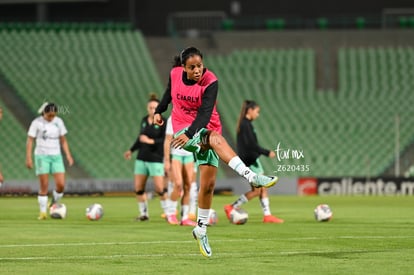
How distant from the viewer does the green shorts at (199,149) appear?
1149cm

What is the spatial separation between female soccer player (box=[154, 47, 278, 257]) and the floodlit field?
27.0 inches

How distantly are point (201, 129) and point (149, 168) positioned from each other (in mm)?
8016

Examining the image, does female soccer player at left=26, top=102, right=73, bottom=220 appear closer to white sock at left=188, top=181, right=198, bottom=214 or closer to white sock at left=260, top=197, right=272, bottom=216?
white sock at left=188, top=181, right=198, bottom=214

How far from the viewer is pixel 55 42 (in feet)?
136

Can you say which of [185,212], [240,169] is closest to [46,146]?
[185,212]

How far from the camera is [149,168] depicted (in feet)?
63.6

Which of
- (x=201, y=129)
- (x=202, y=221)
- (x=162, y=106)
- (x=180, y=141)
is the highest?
(x=162, y=106)

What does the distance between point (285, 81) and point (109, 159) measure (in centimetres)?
877

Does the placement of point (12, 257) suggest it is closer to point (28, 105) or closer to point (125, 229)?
point (125, 229)

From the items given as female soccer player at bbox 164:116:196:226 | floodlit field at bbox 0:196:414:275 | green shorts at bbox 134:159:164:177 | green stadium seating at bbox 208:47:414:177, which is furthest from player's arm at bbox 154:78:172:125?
green stadium seating at bbox 208:47:414:177

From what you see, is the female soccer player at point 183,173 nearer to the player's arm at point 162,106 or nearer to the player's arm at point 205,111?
the player's arm at point 162,106

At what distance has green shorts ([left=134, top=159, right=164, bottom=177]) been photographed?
19.4 metres

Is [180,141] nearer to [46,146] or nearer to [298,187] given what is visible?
[46,146]

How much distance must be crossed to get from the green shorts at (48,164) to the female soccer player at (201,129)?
8488 millimetres
